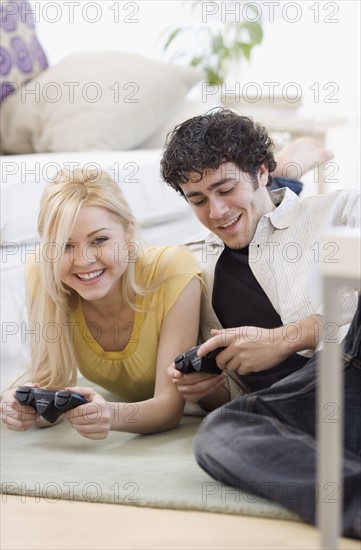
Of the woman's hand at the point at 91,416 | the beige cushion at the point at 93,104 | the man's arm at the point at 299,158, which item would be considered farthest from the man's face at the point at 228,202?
the beige cushion at the point at 93,104

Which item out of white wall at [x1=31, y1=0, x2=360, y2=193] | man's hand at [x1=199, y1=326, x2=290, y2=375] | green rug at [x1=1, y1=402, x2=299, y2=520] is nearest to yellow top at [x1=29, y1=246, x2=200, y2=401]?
green rug at [x1=1, y1=402, x2=299, y2=520]

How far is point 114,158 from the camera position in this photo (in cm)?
246

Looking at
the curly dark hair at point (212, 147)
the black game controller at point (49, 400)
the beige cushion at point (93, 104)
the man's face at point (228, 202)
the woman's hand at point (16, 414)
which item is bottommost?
the woman's hand at point (16, 414)

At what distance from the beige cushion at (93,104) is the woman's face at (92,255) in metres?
0.83

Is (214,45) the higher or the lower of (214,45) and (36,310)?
the higher

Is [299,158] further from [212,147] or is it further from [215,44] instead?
[215,44]

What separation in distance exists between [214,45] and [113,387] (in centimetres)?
A: 161

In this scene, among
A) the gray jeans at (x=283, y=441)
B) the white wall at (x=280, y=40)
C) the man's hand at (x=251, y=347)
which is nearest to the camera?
the gray jeans at (x=283, y=441)

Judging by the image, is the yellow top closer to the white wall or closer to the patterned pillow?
the patterned pillow

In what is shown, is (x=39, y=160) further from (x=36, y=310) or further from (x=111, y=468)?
(x=111, y=468)

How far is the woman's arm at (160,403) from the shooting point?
1675mm

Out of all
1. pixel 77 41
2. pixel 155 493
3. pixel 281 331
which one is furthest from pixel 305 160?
pixel 77 41

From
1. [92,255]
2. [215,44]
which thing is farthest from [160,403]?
[215,44]

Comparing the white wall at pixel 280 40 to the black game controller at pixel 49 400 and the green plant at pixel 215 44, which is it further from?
the black game controller at pixel 49 400
